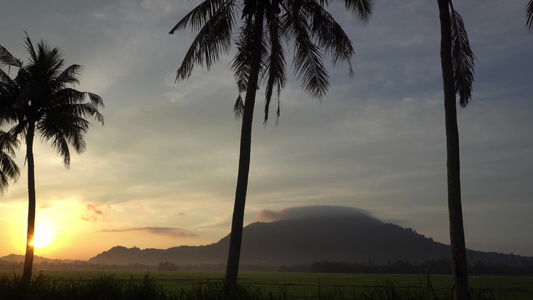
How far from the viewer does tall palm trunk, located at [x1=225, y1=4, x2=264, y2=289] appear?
14.1 metres

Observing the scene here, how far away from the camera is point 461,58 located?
46.6 ft

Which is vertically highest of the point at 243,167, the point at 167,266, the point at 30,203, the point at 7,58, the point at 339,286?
the point at 7,58

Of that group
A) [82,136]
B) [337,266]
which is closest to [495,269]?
[337,266]

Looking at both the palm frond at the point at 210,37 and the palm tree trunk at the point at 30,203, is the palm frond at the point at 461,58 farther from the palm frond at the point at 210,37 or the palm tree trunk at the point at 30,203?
the palm tree trunk at the point at 30,203

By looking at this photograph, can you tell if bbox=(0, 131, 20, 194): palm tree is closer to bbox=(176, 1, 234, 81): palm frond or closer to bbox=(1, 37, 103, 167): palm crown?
bbox=(1, 37, 103, 167): palm crown

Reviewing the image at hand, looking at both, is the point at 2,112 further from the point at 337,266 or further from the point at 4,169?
the point at 337,266

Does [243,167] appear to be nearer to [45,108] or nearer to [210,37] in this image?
[210,37]

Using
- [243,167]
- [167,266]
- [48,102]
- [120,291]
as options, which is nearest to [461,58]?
[243,167]

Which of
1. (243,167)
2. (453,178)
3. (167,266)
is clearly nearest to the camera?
(453,178)

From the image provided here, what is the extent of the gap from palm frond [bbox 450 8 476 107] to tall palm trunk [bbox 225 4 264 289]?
605cm

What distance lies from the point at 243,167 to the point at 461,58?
7366 mm

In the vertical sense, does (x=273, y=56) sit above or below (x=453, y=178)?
above

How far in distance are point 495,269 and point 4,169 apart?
174 meters

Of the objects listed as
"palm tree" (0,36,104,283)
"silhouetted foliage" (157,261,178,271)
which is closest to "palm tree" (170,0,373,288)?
"palm tree" (0,36,104,283)
